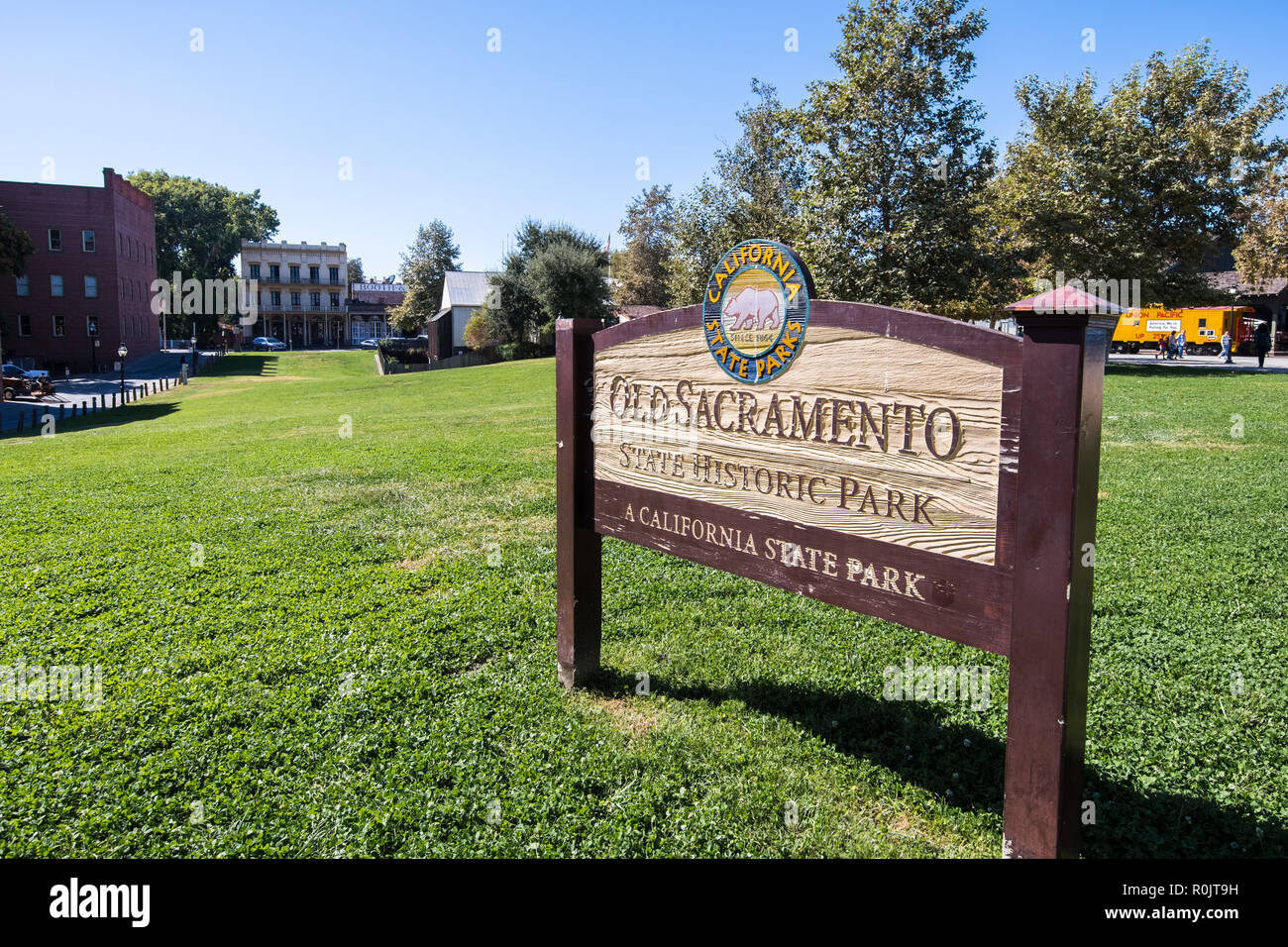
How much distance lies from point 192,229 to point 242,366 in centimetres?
3586

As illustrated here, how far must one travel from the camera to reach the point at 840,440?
3164 mm

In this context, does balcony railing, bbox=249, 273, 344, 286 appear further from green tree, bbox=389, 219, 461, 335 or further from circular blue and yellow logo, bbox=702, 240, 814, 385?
circular blue and yellow logo, bbox=702, 240, 814, 385

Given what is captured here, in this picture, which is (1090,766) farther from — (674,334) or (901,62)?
(901,62)

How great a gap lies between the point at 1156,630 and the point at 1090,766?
1922 mm

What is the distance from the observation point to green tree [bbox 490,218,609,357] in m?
46.4

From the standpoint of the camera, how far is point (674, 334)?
154 inches

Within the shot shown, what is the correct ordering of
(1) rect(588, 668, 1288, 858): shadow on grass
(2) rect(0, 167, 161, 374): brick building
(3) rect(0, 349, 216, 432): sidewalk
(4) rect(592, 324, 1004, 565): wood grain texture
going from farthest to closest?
1. (2) rect(0, 167, 161, 374): brick building
2. (3) rect(0, 349, 216, 432): sidewalk
3. (1) rect(588, 668, 1288, 858): shadow on grass
4. (4) rect(592, 324, 1004, 565): wood grain texture

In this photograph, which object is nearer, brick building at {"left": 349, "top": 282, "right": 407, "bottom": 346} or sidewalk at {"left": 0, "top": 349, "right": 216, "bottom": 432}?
sidewalk at {"left": 0, "top": 349, "right": 216, "bottom": 432}

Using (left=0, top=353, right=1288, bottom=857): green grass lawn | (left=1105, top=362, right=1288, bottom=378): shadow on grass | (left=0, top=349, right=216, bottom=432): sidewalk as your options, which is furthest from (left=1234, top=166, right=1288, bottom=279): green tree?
(left=0, top=349, right=216, bottom=432): sidewalk

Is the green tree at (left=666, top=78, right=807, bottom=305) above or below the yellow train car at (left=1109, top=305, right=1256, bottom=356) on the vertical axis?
above

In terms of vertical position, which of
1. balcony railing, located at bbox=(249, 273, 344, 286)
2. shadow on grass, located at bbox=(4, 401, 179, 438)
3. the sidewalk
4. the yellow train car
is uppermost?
balcony railing, located at bbox=(249, 273, 344, 286)

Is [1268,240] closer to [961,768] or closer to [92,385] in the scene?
[961,768]

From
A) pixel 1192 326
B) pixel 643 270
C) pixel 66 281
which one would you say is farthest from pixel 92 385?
pixel 1192 326

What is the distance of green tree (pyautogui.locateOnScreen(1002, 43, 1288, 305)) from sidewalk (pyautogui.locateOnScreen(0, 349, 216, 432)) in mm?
30859
